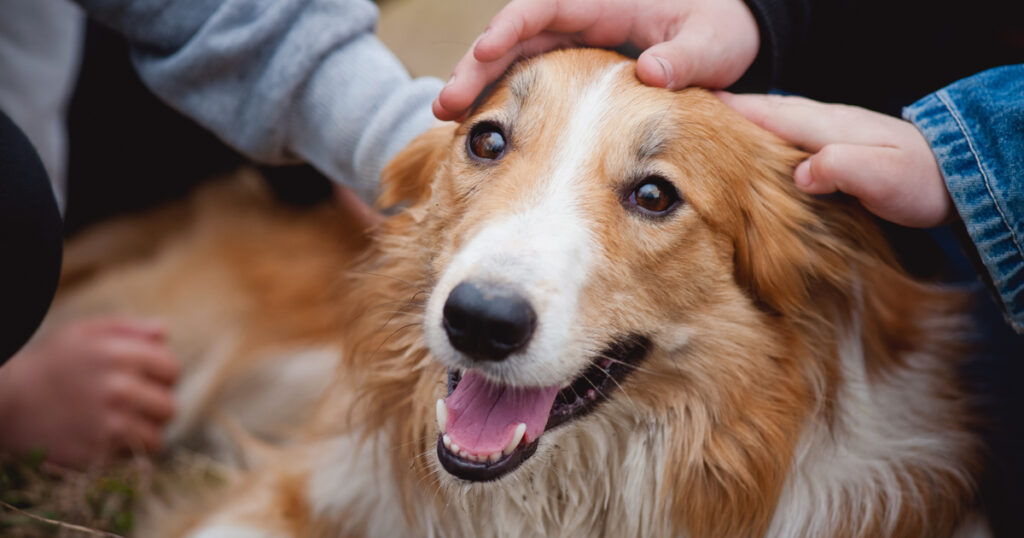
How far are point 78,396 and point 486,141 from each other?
5.14ft

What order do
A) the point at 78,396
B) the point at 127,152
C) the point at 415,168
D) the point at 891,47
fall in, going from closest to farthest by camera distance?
the point at 415,168, the point at 891,47, the point at 78,396, the point at 127,152

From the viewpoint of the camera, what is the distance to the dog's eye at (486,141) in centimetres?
171

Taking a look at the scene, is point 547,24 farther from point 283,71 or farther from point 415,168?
point 283,71

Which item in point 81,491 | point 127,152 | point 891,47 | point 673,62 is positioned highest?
point 891,47

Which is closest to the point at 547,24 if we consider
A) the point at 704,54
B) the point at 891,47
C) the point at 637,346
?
the point at 704,54

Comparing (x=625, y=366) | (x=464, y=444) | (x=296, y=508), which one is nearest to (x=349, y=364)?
(x=296, y=508)

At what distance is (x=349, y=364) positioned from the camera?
78.6 inches

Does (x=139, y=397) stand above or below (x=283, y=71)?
below

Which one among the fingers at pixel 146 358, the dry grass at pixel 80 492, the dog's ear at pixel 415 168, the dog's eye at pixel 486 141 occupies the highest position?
the dog's eye at pixel 486 141

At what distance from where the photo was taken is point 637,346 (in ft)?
5.35

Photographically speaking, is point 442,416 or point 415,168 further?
point 415,168

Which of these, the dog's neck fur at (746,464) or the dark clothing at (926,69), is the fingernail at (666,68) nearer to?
the dark clothing at (926,69)

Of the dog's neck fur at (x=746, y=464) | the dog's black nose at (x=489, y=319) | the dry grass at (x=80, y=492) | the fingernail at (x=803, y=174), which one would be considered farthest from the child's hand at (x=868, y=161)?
the dry grass at (x=80, y=492)

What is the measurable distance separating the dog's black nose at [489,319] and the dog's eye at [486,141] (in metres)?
0.44
